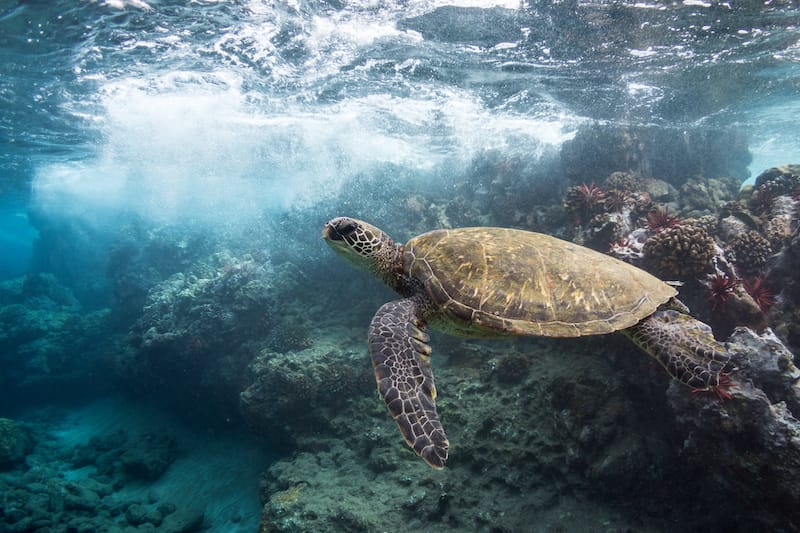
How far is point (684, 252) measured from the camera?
4.96 meters

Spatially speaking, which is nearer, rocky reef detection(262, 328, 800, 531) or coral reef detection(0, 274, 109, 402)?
rocky reef detection(262, 328, 800, 531)

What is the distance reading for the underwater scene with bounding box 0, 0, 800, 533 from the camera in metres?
3.86

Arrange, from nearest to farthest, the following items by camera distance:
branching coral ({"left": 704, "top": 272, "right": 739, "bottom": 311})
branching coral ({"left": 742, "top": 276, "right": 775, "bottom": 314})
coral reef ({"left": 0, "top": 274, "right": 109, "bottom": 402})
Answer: branching coral ({"left": 704, "top": 272, "right": 739, "bottom": 311})
branching coral ({"left": 742, "top": 276, "right": 775, "bottom": 314})
coral reef ({"left": 0, "top": 274, "right": 109, "bottom": 402})

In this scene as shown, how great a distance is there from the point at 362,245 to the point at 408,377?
1.88 metres

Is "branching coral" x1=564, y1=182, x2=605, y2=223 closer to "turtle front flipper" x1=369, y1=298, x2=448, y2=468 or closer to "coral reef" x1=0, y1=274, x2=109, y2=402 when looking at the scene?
"turtle front flipper" x1=369, y1=298, x2=448, y2=468

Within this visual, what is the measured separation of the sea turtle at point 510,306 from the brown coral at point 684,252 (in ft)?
3.36

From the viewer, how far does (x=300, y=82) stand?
14109 mm

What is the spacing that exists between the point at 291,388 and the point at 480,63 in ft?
37.0

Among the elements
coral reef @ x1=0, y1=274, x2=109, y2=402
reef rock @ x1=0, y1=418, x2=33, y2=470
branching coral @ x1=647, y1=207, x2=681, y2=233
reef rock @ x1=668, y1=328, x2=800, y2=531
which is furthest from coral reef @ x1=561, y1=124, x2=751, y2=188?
coral reef @ x1=0, y1=274, x2=109, y2=402

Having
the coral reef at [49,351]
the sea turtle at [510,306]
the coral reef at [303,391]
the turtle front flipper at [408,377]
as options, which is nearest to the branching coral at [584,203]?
the sea turtle at [510,306]

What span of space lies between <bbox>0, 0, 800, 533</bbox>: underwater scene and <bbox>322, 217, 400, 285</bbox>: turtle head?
3 centimetres

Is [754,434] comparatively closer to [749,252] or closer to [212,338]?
[749,252]

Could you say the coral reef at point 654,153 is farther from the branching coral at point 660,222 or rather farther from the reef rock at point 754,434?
the reef rock at point 754,434

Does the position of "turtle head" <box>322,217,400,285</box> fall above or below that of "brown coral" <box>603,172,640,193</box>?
above
